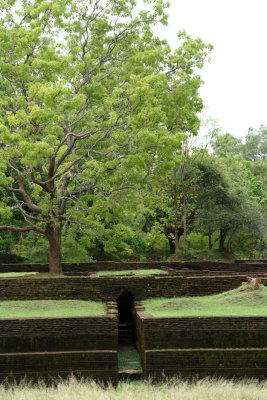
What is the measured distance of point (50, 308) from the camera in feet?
34.0

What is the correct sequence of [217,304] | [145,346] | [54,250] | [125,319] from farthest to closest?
[54,250]
[125,319]
[217,304]
[145,346]

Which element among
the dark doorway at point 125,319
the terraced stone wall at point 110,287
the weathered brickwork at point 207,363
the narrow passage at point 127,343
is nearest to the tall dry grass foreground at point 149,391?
the weathered brickwork at point 207,363

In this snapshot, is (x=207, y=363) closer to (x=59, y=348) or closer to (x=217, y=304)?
(x=217, y=304)

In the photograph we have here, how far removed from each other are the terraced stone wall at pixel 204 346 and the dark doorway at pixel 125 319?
3.29 m

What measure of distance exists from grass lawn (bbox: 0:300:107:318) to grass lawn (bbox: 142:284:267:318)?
3.79ft

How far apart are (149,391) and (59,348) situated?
194 cm

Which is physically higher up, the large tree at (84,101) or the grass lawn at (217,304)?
the large tree at (84,101)

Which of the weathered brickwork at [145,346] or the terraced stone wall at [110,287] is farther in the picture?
the terraced stone wall at [110,287]

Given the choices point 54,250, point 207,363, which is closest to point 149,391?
point 207,363

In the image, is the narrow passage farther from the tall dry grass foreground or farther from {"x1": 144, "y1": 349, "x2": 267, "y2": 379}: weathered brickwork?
the tall dry grass foreground

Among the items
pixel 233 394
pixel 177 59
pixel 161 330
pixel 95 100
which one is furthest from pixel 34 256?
pixel 233 394

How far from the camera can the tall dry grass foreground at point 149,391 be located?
23.0 feet

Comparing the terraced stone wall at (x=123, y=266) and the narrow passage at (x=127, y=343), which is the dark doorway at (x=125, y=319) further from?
the terraced stone wall at (x=123, y=266)

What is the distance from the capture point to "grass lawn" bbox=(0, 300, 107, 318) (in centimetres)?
951
